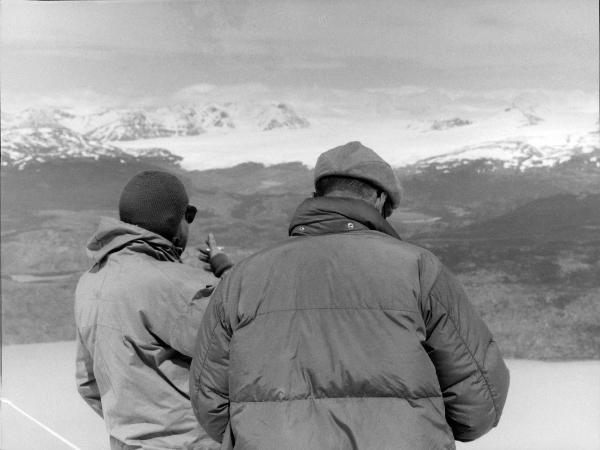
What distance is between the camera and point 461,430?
136cm

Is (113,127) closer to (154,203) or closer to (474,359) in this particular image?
(154,203)

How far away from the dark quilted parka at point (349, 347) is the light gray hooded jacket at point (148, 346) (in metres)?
0.29

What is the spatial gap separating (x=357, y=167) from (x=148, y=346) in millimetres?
557

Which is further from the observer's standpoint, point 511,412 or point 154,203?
point 511,412

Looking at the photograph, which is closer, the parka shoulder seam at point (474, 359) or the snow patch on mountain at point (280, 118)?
the parka shoulder seam at point (474, 359)

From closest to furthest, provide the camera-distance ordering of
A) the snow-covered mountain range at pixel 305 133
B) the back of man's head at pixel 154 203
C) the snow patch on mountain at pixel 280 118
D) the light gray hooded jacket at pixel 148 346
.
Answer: the light gray hooded jacket at pixel 148 346 → the back of man's head at pixel 154 203 → the snow-covered mountain range at pixel 305 133 → the snow patch on mountain at pixel 280 118

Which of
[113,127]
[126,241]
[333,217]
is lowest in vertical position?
[113,127]

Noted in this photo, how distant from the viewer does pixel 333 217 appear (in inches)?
54.0

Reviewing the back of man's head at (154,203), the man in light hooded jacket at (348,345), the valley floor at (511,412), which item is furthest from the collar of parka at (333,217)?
the valley floor at (511,412)

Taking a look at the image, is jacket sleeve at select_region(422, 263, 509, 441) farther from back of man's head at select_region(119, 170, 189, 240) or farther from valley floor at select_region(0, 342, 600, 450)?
valley floor at select_region(0, 342, 600, 450)

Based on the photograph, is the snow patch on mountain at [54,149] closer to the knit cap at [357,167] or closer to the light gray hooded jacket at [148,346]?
the light gray hooded jacket at [148,346]

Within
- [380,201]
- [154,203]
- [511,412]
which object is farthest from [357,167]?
[511,412]

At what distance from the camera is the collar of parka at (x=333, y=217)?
1371 mm

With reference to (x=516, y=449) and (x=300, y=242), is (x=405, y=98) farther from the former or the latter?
(x=300, y=242)
